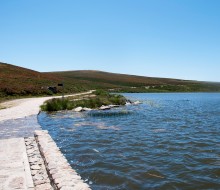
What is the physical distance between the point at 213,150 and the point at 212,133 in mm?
4392

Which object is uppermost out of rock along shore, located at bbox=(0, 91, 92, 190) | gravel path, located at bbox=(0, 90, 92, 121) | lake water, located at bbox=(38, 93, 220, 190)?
gravel path, located at bbox=(0, 90, 92, 121)

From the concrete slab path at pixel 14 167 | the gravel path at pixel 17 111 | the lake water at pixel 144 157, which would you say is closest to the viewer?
the concrete slab path at pixel 14 167

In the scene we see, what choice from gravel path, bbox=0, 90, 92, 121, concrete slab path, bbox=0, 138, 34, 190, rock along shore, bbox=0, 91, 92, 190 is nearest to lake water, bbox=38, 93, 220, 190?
rock along shore, bbox=0, 91, 92, 190

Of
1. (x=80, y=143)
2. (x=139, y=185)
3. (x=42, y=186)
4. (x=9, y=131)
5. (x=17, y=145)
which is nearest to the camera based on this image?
(x=42, y=186)

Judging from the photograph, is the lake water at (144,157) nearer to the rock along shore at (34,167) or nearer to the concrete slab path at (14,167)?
the rock along shore at (34,167)

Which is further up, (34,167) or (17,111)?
(17,111)

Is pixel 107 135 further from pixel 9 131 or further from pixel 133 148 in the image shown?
pixel 9 131

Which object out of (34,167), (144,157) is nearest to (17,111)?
(144,157)

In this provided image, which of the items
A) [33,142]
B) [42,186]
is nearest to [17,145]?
[33,142]

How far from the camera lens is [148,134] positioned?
48.6ft

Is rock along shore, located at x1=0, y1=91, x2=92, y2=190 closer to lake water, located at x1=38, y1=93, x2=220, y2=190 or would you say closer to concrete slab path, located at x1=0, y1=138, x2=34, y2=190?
concrete slab path, located at x1=0, y1=138, x2=34, y2=190

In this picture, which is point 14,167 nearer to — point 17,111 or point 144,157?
point 144,157

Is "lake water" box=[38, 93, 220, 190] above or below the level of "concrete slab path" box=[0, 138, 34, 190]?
below

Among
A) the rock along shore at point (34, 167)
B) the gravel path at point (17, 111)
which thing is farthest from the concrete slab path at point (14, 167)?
the gravel path at point (17, 111)
